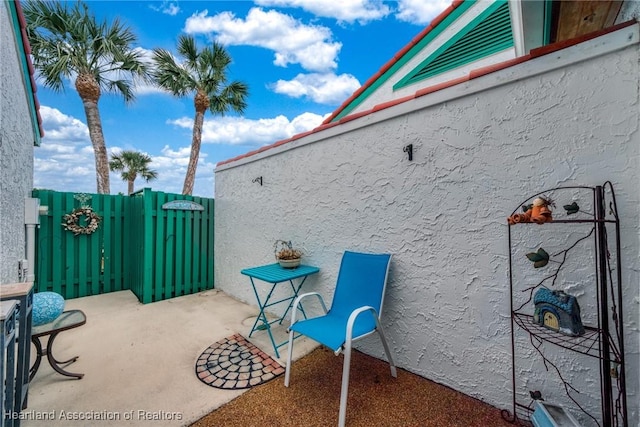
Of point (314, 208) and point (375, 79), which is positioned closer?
point (314, 208)

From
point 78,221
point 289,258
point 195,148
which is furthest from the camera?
point 195,148

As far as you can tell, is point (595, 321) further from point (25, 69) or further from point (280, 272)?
point (25, 69)

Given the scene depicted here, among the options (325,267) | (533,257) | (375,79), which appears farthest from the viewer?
(375,79)

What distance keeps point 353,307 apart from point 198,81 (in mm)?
10618

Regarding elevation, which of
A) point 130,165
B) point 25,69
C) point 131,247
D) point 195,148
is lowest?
point 131,247

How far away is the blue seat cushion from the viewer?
2131 millimetres

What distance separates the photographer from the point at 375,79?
540cm

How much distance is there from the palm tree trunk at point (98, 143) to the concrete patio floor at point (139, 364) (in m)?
5.66

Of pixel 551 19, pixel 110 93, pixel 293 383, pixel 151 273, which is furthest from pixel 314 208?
pixel 110 93

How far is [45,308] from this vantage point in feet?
7.08

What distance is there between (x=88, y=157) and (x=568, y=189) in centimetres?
1177

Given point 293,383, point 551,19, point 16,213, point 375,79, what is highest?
point 375,79

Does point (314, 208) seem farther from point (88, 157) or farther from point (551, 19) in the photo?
point (88, 157)

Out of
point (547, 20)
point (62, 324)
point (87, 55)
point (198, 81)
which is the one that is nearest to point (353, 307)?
point (62, 324)
